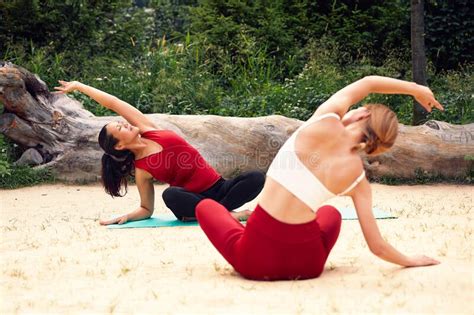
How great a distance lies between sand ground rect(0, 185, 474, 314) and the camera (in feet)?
12.4

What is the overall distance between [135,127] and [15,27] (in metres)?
6.67

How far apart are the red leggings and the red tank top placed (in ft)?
6.67

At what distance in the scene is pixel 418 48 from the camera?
417 inches

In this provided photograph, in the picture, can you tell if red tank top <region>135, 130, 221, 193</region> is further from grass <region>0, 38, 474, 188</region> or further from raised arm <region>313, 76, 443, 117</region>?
grass <region>0, 38, 474, 188</region>

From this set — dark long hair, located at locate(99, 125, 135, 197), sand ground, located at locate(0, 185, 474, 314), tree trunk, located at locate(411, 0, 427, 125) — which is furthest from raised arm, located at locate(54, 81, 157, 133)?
tree trunk, located at locate(411, 0, 427, 125)

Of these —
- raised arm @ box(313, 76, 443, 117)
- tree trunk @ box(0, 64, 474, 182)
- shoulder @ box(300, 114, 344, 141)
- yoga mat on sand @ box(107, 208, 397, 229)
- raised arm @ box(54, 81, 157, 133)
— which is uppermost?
raised arm @ box(313, 76, 443, 117)

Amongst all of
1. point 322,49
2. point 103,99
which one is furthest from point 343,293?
point 322,49

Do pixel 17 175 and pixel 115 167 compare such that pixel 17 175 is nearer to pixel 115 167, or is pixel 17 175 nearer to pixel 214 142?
pixel 214 142

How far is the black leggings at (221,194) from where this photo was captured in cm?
652

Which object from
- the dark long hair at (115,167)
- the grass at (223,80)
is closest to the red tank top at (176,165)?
the dark long hair at (115,167)

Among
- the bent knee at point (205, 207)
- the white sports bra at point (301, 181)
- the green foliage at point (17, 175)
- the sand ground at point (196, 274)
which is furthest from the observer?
the green foliage at point (17, 175)

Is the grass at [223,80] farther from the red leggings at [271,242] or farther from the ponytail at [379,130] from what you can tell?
the ponytail at [379,130]

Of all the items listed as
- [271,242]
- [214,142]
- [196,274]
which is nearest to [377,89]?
[271,242]

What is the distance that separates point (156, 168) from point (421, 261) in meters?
2.76
